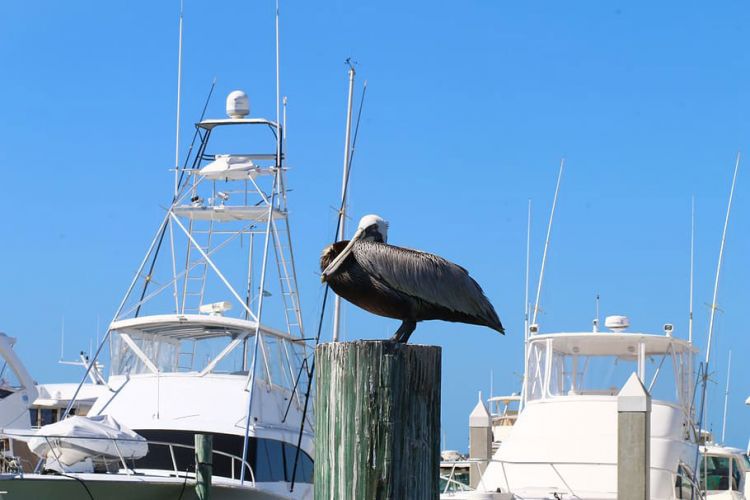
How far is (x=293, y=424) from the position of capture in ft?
62.4

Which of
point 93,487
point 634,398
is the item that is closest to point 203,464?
point 93,487

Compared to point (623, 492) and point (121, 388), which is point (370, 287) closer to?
point (623, 492)

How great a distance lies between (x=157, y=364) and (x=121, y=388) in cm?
89

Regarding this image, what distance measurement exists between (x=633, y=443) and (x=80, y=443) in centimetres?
657

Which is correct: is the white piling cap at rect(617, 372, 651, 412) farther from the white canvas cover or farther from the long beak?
the long beak

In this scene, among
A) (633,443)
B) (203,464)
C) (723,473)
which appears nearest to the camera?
(203,464)

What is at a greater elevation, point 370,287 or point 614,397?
point 370,287

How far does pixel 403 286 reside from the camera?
20.4ft

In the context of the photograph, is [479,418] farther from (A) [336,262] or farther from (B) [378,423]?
(B) [378,423]

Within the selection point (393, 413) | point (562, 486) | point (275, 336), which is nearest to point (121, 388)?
point (275, 336)

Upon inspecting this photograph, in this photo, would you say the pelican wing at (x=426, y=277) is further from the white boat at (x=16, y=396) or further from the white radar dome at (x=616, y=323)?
the white boat at (x=16, y=396)

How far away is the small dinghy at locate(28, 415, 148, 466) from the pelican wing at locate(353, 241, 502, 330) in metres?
9.37

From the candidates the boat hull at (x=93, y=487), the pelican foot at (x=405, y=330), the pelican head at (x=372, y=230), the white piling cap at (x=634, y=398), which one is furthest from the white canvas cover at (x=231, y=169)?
the pelican foot at (x=405, y=330)

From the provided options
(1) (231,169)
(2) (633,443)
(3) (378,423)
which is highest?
(1) (231,169)
